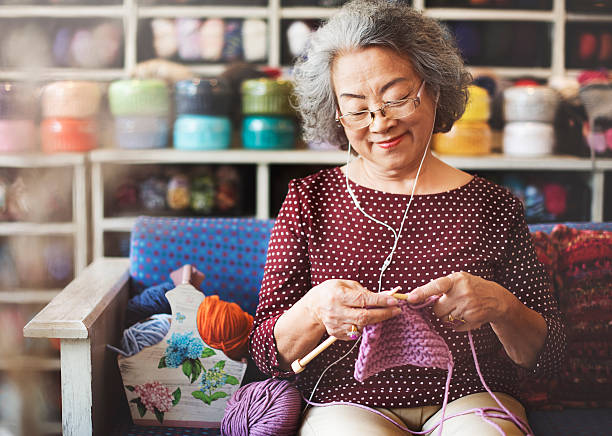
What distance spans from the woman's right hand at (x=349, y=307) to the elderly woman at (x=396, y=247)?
7 centimetres

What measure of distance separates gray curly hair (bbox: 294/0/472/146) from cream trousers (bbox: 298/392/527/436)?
0.54 metres

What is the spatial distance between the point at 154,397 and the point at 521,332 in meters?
0.69

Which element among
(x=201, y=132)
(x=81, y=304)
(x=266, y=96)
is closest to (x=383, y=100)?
(x=81, y=304)

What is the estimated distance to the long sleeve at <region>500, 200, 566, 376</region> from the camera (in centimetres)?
113

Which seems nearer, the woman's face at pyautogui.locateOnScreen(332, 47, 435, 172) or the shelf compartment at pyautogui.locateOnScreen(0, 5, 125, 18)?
the woman's face at pyautogui.locateOnScreen(332, 47, 435, 172)

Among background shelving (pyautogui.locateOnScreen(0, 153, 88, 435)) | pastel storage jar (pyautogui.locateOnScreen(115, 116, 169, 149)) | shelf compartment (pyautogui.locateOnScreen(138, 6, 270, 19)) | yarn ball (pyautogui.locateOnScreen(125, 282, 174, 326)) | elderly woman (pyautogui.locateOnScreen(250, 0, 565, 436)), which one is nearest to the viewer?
background shelving (pyautogui.locateOnScreen(0, 153, 88, 435))

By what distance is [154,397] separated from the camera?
124 cm

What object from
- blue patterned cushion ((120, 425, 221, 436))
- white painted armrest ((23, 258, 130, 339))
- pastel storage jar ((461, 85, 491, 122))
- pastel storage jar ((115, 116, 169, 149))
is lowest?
blue patterned cushion ((120, 425, 221, 436))

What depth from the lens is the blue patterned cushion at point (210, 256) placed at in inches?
56.5

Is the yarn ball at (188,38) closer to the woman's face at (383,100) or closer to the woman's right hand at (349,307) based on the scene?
the woman's face at (383,100)

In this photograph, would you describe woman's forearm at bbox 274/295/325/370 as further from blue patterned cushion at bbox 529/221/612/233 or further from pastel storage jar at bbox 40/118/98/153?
pastel storage jar at bbox 40/118/98/153

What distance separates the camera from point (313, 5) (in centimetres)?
251

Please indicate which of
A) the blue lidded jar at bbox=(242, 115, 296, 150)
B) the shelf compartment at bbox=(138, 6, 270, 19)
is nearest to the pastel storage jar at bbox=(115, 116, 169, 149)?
the blue lidded jar at bbox=(242, 115, 296, 150)

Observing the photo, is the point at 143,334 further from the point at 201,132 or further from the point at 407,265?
the point at 201,132
